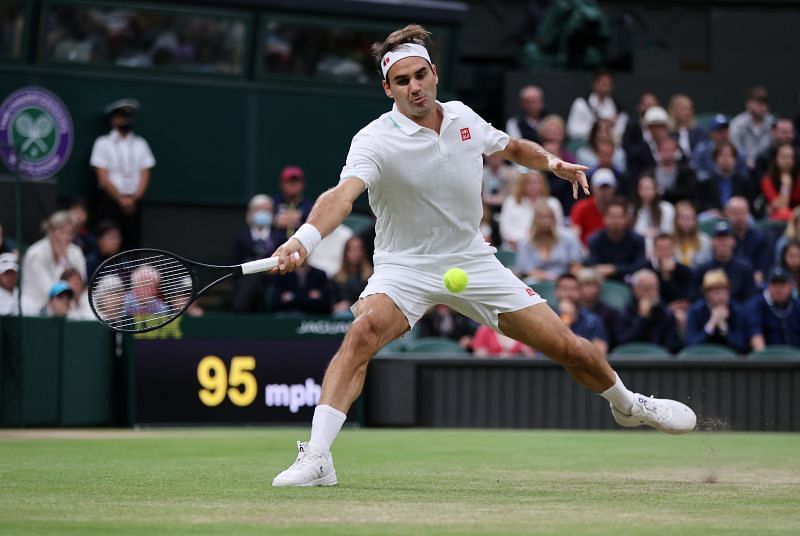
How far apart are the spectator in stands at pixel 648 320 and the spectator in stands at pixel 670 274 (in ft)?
2.02

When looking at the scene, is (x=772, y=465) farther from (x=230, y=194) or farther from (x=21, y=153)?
(x=230, y=194)

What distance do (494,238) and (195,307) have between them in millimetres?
3515

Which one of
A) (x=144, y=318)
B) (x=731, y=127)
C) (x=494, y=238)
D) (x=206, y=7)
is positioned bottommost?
(x=144, y=318)

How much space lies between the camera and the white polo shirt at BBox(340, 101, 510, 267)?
284 inches

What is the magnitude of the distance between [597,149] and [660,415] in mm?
9727

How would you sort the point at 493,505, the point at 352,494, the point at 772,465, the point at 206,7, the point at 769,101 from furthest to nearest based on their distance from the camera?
the point at 769,101
the point at 206,7
the point at 772,465
the point at 352,494
the point at 493,505

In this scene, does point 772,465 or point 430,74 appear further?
point 772,465

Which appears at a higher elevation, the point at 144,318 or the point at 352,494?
the point at 144,318

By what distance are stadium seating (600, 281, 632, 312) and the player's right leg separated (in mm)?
8080

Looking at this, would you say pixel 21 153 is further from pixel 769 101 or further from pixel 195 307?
pixel 769 101

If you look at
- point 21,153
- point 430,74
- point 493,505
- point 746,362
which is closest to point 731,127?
point 746,362

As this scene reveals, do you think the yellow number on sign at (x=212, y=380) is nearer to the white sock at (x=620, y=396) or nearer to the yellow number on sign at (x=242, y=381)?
the yellow number on sign at (x=242, y=381)

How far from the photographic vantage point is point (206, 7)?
17.7 metres

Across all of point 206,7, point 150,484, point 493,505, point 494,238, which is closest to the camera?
point 493,505
